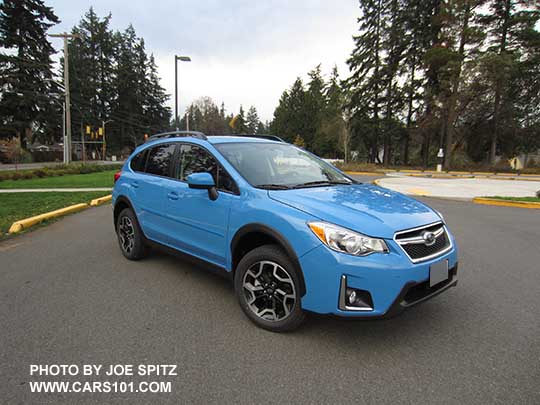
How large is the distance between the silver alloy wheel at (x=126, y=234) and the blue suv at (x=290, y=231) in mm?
561

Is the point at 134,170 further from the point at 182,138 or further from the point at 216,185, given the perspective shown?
the point at 216,185

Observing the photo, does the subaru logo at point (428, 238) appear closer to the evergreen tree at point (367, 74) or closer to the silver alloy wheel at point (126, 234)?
the silver alloy wheel at point (126, 234)

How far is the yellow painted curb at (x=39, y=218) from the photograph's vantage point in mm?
6442

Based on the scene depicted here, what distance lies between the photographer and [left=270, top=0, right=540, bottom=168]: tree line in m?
28.7

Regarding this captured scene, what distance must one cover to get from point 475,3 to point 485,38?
303 centimetres

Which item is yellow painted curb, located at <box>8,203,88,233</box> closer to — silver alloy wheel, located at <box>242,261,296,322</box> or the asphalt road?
the asphalt road

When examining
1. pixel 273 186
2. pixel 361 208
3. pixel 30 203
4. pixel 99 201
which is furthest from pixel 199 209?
pixel 30 203

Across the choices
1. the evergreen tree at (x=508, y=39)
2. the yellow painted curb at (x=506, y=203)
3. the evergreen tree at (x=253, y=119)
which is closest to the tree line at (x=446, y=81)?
the evergreen tree at (x=508, y=39)

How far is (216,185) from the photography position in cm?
338

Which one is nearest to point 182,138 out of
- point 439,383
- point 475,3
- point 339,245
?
point 339,245

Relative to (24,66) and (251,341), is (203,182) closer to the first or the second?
(251,341)

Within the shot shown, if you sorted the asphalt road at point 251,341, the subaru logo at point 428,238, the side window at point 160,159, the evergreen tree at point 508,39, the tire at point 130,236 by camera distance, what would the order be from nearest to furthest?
the asphalt road at point 251,341
the subaru logo at point 428,238
the side window at point 160,159
the tire at point 130,236
the evergreen tree at point 508,39

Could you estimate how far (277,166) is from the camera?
12.2 ft

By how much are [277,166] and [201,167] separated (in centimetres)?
84
